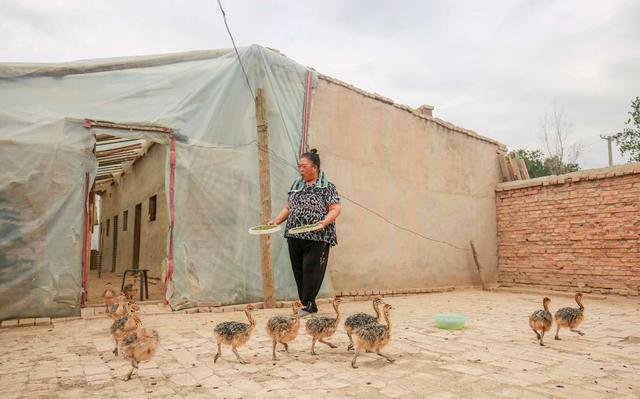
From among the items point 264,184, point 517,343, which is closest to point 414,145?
point 264,184

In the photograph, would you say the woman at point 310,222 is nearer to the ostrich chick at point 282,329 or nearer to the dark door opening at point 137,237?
the ostrich chick at point 282,329

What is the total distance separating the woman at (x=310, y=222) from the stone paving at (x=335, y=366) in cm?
84

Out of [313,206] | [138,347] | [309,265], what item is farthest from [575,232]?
[138,347]

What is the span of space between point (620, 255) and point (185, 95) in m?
9.74

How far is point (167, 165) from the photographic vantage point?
7152 mm

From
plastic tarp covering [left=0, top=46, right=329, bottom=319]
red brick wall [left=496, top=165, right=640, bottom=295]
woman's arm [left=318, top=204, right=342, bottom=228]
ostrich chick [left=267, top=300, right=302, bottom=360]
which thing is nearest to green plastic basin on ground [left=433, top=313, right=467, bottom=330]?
woman's arm [left=318, top=204, right=342, bottom=228]

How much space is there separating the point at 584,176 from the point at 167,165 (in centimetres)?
937

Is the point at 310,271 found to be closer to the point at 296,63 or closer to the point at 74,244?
the point at 74,244

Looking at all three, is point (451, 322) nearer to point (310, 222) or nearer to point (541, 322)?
point (541, 322)

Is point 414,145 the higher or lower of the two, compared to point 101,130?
higher

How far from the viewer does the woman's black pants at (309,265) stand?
A: 6168 millimetres

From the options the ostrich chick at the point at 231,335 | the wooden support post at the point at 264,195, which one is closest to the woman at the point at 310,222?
the wooden support post at the point at 264,195

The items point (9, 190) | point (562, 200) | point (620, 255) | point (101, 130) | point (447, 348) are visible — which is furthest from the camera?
point (562, 200)

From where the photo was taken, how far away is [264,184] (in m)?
7.51
